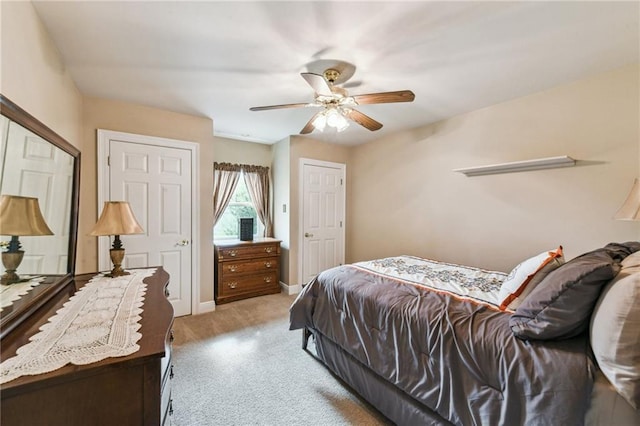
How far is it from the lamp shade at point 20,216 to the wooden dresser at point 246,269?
2327mm

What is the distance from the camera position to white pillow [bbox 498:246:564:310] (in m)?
1.49

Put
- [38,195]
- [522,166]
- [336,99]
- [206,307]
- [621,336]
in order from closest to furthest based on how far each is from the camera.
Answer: [621,336] → [38,195] → [336,99] → [522,166] → [206,307]

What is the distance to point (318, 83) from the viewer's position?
1802mm

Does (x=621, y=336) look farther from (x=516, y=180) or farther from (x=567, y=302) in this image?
(x=516, y=180)

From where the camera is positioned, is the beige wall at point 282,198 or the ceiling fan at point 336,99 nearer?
the ceiling fan at point 336,99

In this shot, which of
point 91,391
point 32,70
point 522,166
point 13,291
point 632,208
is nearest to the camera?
point 91,391

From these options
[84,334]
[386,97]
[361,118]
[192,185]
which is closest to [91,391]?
[84,334]

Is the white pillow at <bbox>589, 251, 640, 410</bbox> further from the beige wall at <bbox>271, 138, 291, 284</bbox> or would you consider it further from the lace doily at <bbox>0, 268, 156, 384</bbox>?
the beige wall at <bbox>271, 138, 291, 284</bbox>

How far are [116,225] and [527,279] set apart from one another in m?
2.61

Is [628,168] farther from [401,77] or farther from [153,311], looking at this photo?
[153,311]

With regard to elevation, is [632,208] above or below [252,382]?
above

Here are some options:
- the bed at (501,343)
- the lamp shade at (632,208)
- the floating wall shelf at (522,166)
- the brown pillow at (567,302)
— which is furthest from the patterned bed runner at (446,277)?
the floating wall shelf at (522,166)

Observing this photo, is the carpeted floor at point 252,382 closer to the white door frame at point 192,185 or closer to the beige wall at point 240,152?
the white door frame at point 192,185

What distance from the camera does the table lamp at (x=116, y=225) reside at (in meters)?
1.78
